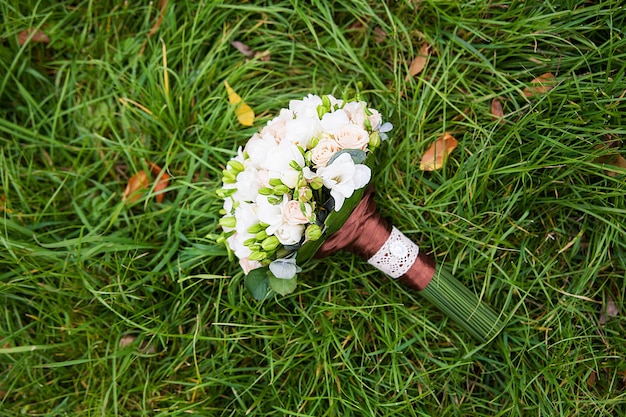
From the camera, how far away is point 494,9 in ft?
5.60

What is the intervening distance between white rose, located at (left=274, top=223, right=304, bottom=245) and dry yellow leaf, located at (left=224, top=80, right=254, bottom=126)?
0.61 metres

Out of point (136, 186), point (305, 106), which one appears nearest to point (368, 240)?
point (305, 106)

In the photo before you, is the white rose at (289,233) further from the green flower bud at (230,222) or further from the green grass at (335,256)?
the green grass at (335,256)

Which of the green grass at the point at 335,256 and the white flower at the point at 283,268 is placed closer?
the white flower at the point at 283,268

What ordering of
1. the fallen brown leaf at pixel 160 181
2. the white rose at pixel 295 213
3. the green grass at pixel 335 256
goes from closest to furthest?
the white rose at pixel 295 213 → the green grass at pixel 335 256 → the fallen brown leaf at pixel 160 181

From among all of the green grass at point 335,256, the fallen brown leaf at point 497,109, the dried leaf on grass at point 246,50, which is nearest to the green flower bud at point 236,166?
the green grass at point 335,256

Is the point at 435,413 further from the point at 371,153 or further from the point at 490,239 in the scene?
the point at 371,153

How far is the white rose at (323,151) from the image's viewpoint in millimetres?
1315

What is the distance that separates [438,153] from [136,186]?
3.49 feet

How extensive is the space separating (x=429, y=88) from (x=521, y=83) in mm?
288

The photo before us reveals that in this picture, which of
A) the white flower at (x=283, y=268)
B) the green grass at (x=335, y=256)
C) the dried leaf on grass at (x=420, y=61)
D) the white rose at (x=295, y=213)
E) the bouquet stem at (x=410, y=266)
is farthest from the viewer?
the dried leaf on grass at (x=420, y=61)

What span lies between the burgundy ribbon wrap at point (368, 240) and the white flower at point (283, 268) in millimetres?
120

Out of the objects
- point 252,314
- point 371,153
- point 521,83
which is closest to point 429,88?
point 521,83

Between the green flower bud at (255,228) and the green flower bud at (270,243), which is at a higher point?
the green flower bud at (255,228)
